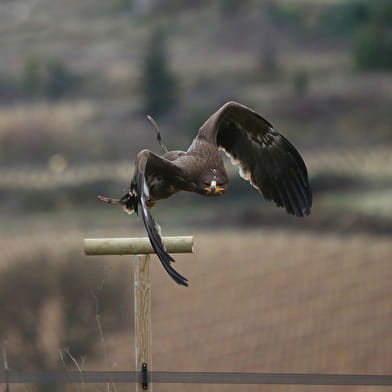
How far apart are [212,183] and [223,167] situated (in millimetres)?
260

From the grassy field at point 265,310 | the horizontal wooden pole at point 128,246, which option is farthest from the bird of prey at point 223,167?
the grassy field at point 265,310

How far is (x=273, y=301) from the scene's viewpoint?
2381 cm

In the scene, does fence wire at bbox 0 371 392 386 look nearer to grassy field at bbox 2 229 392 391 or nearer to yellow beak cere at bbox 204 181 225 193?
yellow beak cere at bbox 204 181 225 193

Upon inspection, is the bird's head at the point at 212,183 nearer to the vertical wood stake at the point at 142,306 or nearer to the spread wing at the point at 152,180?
the spread wing at the point at 152,180

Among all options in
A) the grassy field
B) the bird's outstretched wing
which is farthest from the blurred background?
the bird's outstretched wing

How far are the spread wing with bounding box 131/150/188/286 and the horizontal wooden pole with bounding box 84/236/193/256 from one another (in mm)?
119

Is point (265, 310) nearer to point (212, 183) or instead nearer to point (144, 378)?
point (212, 183)

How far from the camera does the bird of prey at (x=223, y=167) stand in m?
7.67

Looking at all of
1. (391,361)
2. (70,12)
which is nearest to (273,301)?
(391,361)

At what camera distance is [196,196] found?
33.1m

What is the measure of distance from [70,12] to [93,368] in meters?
41.5

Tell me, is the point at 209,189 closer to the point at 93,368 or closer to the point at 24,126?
the point at 93,368

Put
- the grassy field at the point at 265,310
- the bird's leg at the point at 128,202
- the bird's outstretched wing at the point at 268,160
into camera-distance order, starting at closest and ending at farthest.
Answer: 1. the bird's leg at the point at 128,202
2. the bird's outstretched wing at the point at 268,160
3. the grassy field at the point at 265,310

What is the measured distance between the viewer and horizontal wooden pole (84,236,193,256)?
6.96 m
